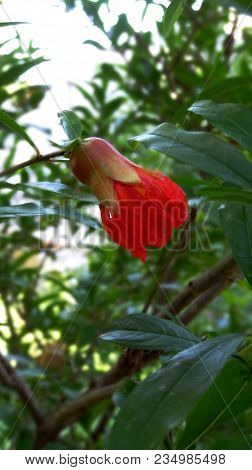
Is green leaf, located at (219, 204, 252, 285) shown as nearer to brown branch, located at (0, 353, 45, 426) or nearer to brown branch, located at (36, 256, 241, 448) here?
brown branch, located at (36, 256, 241, 448)

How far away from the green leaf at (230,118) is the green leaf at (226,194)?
0.07m

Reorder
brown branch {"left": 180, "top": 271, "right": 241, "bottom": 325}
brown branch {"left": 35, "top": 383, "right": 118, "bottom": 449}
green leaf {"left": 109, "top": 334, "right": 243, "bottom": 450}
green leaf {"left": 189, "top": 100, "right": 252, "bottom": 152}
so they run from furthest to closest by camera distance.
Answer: brown branch {"left": 35, "top": 383, "right": 118, "bottom": 449} → brown branch {"left": 180, "top": 271, "right": 241, "bottom": 325} → green leaf {"left": 189, "top": 100, "right": 252, "bottom": 152} → green leaf {"left": 109, "top": 334, "right": 243, "bottom": 450}

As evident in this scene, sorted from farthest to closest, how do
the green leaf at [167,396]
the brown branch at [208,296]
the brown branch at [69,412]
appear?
the brown branch at [69,412] < the brown branch at [208,296] < the green leaf at [167,396]

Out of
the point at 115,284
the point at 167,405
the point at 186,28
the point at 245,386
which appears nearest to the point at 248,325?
the point at 115,284

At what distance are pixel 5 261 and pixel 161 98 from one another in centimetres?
39

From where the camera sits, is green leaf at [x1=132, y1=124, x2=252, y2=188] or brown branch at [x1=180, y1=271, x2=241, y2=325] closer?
green leaf at [x1=132, y1=124, x2=252, y2=188]

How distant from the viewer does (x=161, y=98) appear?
1.05m

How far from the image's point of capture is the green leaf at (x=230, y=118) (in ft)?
1.28

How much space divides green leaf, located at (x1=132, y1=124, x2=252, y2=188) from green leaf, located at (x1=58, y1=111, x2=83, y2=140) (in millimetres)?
102

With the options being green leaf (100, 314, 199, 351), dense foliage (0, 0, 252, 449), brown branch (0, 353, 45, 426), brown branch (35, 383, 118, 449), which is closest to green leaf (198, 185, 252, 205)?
dense foliage (0, 0, 252, 449)

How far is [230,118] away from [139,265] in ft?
2.22

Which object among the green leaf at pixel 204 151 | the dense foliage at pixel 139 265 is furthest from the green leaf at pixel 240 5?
the green leaf at pixel 204 151

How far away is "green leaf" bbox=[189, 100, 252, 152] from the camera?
15.4 inches

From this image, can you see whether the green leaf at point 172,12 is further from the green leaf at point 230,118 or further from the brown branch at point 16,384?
the brown branch at point 16,384
